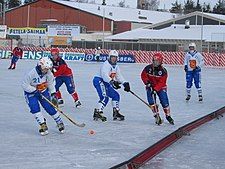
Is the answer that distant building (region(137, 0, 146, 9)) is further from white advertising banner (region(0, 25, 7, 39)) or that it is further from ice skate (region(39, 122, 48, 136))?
ice skate (region(39, 122, 48, 136))

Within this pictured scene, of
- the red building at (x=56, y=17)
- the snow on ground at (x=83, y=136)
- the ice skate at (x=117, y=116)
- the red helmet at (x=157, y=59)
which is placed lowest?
the snow on ground at (x=83, y=136)

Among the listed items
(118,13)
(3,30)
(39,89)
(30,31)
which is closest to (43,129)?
(39,89)

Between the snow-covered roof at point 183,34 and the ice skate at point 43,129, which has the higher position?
the snow-covered roof at point 183,34

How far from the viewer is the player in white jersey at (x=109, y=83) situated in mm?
10578

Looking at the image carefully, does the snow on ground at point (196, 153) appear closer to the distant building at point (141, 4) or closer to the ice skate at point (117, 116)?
the ice skate at point (117, 116)

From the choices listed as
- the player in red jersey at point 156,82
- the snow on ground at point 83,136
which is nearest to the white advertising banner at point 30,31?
the snow on ground at point 83,136

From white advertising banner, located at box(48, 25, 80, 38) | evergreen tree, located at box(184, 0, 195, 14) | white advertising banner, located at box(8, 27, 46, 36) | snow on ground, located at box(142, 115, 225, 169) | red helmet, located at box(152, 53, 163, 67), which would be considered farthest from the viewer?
evergreen tree, located at box(184, 0, 195, 14)

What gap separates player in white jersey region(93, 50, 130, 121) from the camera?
10578 millimetres

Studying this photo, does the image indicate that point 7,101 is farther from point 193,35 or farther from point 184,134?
point 193,35

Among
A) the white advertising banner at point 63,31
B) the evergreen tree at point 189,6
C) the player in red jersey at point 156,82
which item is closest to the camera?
the player in red jersey at point 156,82

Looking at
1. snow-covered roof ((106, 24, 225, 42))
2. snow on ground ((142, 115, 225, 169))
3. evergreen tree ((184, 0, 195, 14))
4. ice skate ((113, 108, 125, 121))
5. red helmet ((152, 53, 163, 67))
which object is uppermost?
evergreen tree ((184, 0, 195, 14))

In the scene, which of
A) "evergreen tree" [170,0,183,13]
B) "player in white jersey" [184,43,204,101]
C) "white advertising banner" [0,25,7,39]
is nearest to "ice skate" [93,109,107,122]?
"player in white jersey" [184,43,204,101]

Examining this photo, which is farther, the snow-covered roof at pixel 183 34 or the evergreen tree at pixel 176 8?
the evergreen tree at pixel 176 8

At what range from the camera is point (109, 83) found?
35.0 feet
